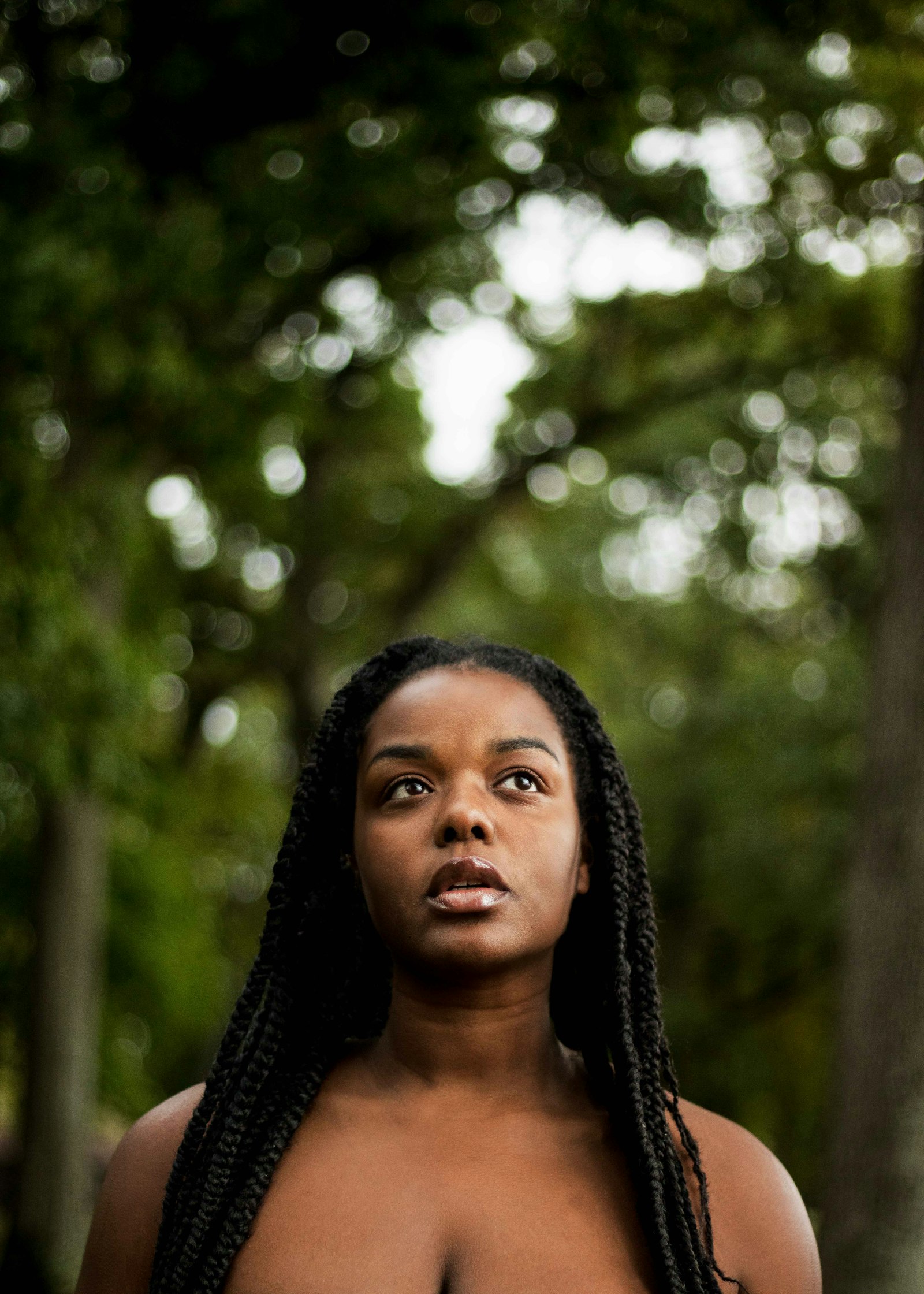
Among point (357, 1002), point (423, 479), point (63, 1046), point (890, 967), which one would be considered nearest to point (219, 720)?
point (423, 479)

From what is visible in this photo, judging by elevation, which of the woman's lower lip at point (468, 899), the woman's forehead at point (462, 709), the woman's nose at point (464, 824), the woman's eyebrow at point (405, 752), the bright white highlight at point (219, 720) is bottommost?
the bright white highlight at point (219, 720)

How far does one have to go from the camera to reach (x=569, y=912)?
2.66 m

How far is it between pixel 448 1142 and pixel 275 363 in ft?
34.6

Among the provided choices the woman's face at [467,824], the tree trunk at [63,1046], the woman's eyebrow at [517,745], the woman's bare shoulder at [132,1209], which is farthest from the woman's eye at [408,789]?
the tree trunk at [63,1046]

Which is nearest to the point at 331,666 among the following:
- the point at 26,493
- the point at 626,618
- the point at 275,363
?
the point at 275,363

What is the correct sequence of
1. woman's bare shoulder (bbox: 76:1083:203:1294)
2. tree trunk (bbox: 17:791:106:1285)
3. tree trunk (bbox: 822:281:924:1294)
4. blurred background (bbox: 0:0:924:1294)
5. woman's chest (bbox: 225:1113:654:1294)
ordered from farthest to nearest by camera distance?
tree trunk (bbox: 17:791:106:1285) < blurred background (bbox: 0:0:924:1294) < tree trunk (bbox: 822:281:924:1294) < woman's bare shoulder (bbox: 76:1083:203:1294) < woman's chest (bbox: 225:1113:654:1294)

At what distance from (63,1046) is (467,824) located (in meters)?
8.65

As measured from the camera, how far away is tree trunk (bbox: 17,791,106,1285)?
32.3 ft

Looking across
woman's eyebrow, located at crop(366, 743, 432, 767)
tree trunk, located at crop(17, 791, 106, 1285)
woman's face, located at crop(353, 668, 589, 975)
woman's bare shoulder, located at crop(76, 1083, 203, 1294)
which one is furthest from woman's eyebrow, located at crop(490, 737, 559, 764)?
tree trunk, located at crop(17, 791, 106, 1285)

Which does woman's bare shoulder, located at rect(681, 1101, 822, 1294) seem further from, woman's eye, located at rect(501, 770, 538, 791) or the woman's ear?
woman's eye, located at rect(501, 770, 538, 791)

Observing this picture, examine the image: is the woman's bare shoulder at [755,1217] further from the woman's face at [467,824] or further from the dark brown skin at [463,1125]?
the woman's face at [467,824]

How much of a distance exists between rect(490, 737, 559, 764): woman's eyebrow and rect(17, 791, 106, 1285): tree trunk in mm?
8033

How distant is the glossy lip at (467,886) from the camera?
2.27 metres

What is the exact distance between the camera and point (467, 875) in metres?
2.29
